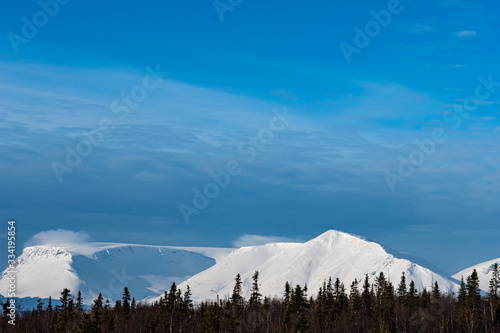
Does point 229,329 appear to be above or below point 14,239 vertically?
below

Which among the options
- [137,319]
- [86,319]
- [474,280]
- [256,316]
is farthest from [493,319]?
[86,319]

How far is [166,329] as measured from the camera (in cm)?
15275

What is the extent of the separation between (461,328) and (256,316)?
51.6 m

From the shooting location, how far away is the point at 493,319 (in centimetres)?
17150

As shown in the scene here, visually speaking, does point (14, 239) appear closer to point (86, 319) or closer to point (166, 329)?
point (86, 319)

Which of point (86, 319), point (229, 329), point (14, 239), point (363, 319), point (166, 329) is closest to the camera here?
point (14, 239)

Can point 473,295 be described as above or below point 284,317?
above

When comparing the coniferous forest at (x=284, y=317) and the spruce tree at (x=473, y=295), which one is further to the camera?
the spruce tree at (x=473, y=295)

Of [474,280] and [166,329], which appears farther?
[474,280]

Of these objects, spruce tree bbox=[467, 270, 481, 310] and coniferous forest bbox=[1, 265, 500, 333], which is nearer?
coniferous forest bbox=[1, 265, 500, 333]

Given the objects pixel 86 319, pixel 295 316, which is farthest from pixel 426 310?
pixel 86 319

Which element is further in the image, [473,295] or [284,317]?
[473,295]

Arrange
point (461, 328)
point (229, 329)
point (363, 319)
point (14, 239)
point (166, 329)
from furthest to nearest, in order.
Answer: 1. point (363, 319)
2. point (461, 328)
3. point (166, 329)
4. point (229, 329)
5. point (14, 239)

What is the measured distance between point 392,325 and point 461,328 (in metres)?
17.1
